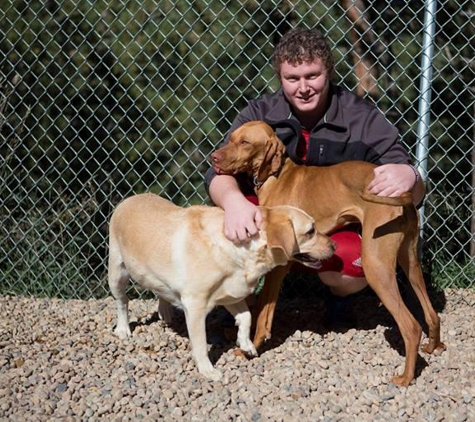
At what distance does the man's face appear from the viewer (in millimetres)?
4453

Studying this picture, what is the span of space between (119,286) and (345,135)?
4.88ft

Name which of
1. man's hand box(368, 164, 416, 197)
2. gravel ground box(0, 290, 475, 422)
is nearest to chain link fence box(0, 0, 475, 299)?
gravel ground box(0, 290, 475, 422)

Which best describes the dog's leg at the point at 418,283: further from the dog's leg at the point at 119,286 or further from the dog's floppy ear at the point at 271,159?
the dog's leg at the point at 119,286

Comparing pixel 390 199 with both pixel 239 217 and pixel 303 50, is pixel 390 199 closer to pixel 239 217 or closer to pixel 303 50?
pixel 239 217

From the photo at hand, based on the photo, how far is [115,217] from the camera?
466 centimetres

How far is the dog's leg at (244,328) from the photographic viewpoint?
172 inches

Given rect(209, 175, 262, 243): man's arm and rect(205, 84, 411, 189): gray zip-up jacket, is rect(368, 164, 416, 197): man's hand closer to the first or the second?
rect(205, 84, 411, 189): gray zip-up jacket

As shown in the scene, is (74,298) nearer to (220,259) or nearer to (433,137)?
(220,259)

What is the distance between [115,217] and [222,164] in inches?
26.5

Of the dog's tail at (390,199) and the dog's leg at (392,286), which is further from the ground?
the dog's tail at (390,199)

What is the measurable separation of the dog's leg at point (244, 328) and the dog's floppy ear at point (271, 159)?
2.34 feet

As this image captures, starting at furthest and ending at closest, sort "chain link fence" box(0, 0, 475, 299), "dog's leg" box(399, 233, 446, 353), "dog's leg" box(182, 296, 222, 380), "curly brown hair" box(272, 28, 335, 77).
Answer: "chain link fence" box(0, 0, 475, 299)
"curly brown hair" box(272, 28, 335, 77)
"dog's leg" box(399, 233, 446, 353)
"dog's leg" box(182, 296, 222, 380)

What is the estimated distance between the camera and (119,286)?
4.70 m

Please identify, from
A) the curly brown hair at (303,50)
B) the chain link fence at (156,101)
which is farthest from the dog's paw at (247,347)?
the chain link fence at (156,101)
